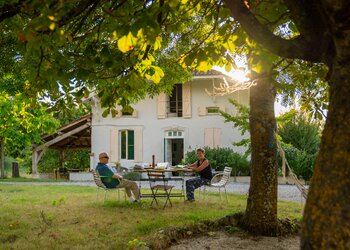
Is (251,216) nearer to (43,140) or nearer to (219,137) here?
(219,137)

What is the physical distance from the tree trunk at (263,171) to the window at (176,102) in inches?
712

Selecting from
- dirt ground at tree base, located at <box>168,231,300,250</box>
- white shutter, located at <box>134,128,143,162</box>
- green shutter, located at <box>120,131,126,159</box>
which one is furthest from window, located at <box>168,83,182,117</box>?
dirt ground at tree base, located at <box>168,231,300,250</box>

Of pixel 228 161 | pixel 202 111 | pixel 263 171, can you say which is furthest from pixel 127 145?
pixel 263 171

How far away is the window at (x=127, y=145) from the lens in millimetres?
24906

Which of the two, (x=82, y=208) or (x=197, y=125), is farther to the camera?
(x=197, y=125)

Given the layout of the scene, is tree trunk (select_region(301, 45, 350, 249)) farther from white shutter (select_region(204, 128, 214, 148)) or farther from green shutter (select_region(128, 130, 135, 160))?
green shutter (select_region(128, 130, 135, 160))

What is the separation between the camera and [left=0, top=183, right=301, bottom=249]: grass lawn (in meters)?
6.17

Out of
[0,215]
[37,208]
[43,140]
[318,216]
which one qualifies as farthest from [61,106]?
[43,140]

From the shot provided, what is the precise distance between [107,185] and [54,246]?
435cm

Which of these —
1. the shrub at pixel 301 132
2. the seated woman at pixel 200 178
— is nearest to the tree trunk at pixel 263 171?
the seated woman at pixel 200 178

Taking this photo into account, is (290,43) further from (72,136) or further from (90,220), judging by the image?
(72,136)

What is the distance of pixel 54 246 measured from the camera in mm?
5891

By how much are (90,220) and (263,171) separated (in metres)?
3.26

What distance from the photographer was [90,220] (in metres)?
7.88
